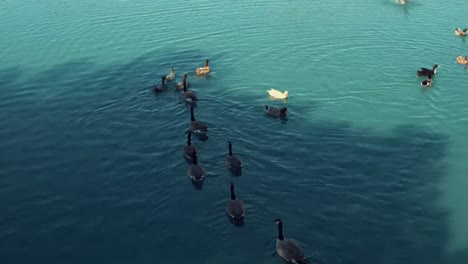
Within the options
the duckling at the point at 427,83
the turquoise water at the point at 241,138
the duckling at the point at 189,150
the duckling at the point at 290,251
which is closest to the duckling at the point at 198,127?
the turquoise water at the point at 241,138

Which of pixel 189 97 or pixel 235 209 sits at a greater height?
pixel 189 97

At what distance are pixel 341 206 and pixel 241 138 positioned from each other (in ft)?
23.9

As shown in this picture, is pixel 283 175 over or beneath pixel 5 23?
beneath

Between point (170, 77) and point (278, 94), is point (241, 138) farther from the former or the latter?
point (170, 77)

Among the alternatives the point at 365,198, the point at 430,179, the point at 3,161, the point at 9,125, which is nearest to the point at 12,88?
the point at 9,125

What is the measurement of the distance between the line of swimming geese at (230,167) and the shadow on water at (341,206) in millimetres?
908

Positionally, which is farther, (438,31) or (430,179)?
(438,31)

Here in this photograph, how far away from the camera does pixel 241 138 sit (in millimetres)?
26641

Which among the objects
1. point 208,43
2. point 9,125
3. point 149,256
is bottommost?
point 149,256

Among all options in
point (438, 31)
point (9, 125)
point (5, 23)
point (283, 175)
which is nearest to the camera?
point (283, 175)

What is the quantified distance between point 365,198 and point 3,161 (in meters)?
Result: 17.9

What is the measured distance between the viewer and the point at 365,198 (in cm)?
2189

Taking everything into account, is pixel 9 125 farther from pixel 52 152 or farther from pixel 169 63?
pixel 169 63

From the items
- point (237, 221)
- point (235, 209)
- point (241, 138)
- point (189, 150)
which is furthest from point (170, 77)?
point (237, 221)
